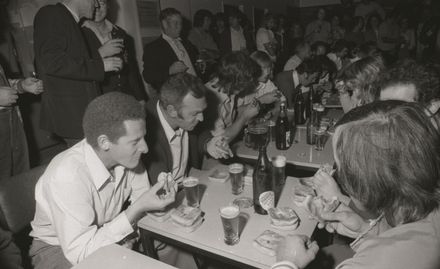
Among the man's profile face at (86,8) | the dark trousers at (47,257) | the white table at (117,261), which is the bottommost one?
the dark trousers at (47,257)

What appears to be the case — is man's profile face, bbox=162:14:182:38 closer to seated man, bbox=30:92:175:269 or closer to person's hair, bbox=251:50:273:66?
person's hair, bbox=251:50:273:66

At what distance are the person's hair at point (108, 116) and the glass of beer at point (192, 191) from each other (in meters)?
0.43

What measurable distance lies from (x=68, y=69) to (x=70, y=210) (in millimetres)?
1208

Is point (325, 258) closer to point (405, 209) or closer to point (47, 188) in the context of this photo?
point (405, 209)

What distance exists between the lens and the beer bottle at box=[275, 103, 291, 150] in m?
2.44

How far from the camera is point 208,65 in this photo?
4.79m

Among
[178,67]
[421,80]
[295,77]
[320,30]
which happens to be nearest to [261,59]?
[295,77]

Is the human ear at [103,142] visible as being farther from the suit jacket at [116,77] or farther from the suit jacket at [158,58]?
the suit jacket at [158,58]

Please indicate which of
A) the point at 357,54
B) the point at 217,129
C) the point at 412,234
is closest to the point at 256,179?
the point at 412,234

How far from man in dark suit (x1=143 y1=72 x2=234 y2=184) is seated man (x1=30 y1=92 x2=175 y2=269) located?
19.6 inches

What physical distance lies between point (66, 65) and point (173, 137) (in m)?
0.92

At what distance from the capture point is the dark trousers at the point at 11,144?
2240mm

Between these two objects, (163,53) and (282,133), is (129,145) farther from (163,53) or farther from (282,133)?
(163,53)

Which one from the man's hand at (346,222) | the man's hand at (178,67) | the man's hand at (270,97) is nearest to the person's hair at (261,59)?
the man's hand at (270,97)
